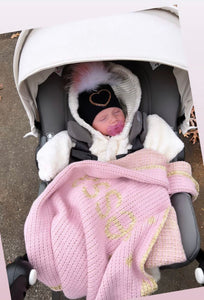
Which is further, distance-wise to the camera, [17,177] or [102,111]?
[17,177]

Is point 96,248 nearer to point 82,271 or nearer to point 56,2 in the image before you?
point 82,271

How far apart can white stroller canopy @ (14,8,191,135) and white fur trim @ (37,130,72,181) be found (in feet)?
1.00

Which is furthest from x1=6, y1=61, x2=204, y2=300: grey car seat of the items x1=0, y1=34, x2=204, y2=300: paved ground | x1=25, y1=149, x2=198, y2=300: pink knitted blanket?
x1=0, y1=34, x2=204, y2=300: paved ground

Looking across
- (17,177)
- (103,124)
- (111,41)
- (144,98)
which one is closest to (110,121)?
(103,124)

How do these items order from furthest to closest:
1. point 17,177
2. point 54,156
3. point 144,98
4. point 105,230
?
1. point 17,177
2. point 144,98
3. point 54,156
4. point 105,230

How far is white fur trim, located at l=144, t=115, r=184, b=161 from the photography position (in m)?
1.23

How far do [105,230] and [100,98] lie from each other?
51 centimetres

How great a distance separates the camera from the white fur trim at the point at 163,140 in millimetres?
1234

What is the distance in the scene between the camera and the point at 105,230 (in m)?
1.06

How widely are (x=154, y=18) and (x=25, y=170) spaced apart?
1.12 m

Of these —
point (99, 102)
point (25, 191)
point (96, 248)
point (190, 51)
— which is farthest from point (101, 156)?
point (25, 191)

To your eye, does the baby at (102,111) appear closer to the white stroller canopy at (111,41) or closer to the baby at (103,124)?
the baby at (103,124)

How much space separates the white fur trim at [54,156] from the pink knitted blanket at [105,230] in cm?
8

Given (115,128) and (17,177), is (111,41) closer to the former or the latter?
(115,128)
